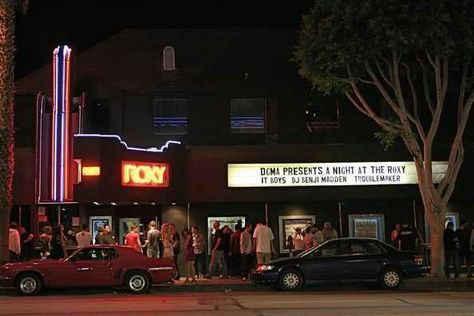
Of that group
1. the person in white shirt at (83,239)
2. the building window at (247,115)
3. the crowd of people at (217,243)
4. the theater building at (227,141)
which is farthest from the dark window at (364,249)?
the person in white shirt at (83,239)

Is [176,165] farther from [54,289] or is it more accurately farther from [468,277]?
[468,277]

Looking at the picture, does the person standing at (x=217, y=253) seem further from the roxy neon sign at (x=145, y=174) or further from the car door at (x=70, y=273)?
the car door at (x=70, y=273)

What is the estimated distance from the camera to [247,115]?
Result: 84.2ft

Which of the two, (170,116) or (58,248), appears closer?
(58,248)

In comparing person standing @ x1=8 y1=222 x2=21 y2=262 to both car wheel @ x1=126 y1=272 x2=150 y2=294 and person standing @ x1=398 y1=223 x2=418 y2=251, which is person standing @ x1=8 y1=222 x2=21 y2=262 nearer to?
car wheel @ x1=126 y1=272 x2=150 y2=294

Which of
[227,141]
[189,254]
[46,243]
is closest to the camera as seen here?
[189,254]

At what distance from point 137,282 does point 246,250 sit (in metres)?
4.54

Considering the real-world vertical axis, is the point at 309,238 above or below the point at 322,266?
above

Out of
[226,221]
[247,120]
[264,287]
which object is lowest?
[264,287]

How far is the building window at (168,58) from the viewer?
2572cm

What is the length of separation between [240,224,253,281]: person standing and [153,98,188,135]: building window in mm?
5357

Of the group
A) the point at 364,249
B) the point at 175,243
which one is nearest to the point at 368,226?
the point at 364,249

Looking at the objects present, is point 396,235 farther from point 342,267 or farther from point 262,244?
point 342,267

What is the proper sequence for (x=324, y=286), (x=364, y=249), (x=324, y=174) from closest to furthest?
(x=364, y=249)
(x=324, y=286)
(x=324, y=174)
